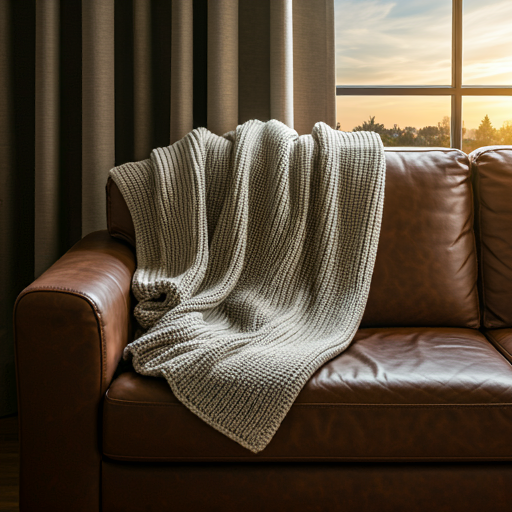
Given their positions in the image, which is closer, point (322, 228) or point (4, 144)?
point (322, 228)

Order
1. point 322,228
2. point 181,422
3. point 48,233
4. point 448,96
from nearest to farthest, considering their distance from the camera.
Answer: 1. point 181,422
2. point 322,228
3. point 48,233
4. point 448,96

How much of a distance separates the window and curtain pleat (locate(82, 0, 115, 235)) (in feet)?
2.96

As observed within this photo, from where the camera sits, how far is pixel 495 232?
4.82ft

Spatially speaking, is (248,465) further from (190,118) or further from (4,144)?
(4,144)

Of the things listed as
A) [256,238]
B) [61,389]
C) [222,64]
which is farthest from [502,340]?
[222,64]

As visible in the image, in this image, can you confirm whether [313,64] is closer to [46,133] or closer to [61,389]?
[46,133]

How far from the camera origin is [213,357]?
1.08 meters

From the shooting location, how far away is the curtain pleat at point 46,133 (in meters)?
1.73

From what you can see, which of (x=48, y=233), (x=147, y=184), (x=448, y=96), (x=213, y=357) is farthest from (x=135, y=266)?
(x=448, y=96)

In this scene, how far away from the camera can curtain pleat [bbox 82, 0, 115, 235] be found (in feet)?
5.65

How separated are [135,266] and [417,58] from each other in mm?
1480

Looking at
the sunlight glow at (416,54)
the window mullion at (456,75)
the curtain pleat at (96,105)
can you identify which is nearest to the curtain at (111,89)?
the curtain pleat at (96,105)

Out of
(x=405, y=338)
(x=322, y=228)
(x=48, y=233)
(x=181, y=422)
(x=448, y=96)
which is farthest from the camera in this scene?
(x=448, y=96)

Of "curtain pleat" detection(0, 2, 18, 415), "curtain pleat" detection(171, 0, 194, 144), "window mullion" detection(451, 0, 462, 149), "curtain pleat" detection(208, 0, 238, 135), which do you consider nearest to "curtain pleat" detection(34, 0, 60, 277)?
"curtain pleat" detection(0, 2, 18, 415)
